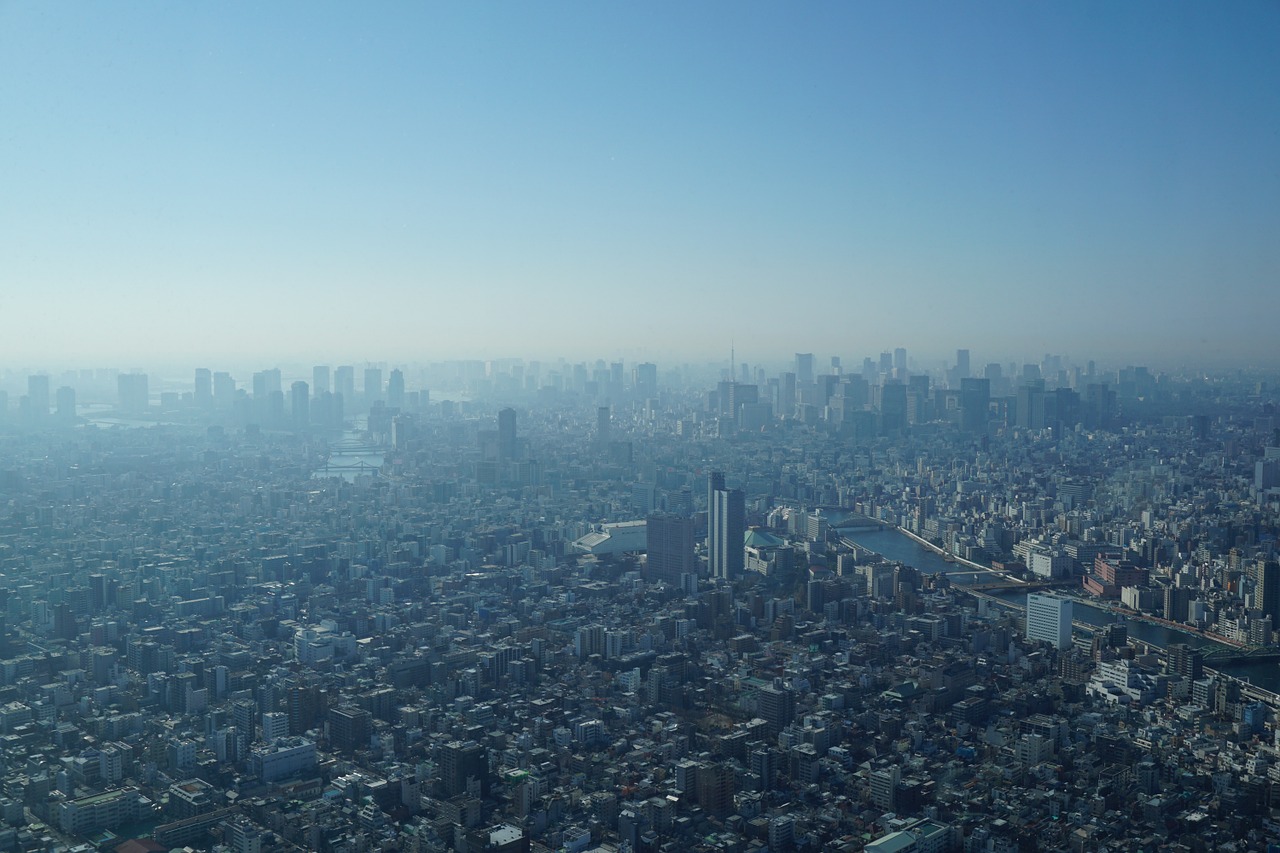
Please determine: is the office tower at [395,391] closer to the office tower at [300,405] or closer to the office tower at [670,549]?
the office tower at [300,405]

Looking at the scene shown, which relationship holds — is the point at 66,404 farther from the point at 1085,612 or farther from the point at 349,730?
the point at 1085,612

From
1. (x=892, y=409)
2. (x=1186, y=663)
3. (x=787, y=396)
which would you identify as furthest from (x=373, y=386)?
(x=1186, y=663)

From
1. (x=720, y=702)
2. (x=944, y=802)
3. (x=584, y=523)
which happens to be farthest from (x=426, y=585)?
(x=944, y=802)

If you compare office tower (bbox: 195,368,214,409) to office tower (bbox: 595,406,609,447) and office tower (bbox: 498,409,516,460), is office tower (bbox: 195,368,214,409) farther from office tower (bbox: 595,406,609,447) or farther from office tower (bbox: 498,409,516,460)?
office tower (bbox: 595,406,609,447)

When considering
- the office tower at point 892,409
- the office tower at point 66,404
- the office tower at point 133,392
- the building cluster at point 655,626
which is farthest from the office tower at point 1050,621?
the office tower at point 66,404

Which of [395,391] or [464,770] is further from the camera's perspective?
[395,391]
